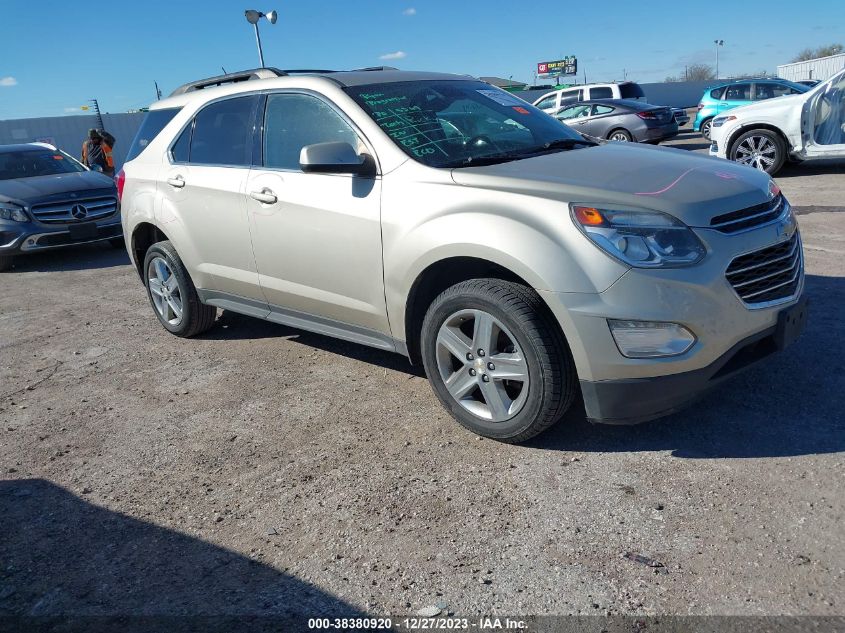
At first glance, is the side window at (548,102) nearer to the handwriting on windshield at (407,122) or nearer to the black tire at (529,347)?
the handwriting on windshield at (407,122)

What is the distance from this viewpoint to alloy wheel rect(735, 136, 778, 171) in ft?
35.0

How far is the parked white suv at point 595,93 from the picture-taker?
2008cm

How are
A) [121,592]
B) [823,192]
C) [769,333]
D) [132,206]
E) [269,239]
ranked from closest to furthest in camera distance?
1. [121,592]
2. [769,333]
3. [269,239]
4. [132,206]
5. [823,192]

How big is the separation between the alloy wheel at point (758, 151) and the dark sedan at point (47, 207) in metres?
9.35

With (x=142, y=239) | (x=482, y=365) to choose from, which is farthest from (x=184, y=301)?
(x=482, y=365)

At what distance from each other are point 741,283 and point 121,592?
273 cm

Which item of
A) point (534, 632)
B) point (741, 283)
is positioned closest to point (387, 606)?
point (534, 632)

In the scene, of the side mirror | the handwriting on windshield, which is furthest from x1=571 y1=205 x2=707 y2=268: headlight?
the side mirror

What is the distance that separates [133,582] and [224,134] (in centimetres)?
301

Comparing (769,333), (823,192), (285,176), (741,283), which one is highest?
(285,176)

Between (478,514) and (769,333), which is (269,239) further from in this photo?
(769,333)

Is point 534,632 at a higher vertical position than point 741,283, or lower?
lower

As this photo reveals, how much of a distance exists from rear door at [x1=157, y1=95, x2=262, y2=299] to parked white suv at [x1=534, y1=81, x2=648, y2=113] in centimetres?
1604

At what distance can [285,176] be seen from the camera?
13.4ft
